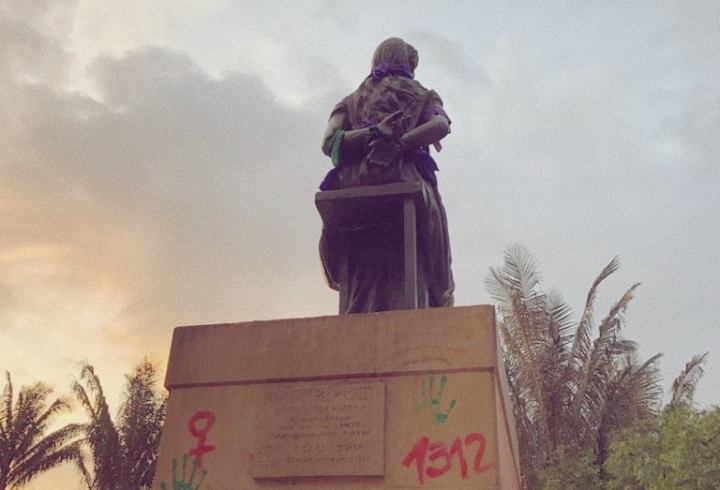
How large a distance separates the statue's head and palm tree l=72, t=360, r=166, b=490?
1493 cm

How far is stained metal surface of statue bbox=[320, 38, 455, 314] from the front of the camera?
17.1 feet

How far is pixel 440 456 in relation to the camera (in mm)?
4035

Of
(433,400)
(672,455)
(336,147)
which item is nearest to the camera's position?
(433,400)

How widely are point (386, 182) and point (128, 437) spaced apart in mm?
15610

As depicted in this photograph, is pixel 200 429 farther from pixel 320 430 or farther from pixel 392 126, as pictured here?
pixel 392 126

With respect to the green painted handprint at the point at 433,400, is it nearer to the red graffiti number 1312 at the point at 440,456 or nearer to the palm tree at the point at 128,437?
the red graffiti number 1312 at the point at 440,456

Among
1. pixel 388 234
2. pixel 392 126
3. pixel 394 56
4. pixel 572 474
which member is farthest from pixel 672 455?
pixel 392 126

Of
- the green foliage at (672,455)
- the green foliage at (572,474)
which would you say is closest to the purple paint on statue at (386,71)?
the green foliage at (672,455)

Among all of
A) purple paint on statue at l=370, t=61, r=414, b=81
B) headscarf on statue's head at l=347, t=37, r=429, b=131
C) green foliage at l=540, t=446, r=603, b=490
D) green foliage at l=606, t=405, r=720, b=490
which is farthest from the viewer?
green foliage at l=540, t=446, r=603, b=490

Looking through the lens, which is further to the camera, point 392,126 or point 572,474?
point 572,474

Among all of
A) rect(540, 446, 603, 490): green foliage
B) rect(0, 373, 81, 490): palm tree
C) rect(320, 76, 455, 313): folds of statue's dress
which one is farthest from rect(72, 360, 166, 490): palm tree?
rect(320, 76, 455, 313): folds of statue's dress

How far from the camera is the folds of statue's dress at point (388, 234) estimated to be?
5.24 meters

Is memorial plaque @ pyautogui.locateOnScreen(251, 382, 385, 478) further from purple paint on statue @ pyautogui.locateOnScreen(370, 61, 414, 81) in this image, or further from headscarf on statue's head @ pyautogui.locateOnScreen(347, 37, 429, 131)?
purple paint on statue @ pyautogui.locateOnScreen(370, 61, 414, 81)

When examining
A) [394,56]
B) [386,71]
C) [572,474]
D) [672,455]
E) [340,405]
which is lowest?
[340,405]
